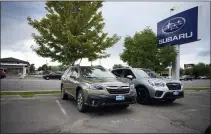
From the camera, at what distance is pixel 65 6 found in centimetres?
1229

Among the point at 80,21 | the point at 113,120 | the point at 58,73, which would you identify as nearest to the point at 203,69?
the point at 58,73

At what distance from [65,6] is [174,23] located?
905cm

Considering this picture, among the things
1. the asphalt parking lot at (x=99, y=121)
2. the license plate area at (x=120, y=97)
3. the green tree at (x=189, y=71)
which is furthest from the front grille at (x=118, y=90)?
the green tree at (x=189, y=71)

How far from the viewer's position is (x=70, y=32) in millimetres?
11562

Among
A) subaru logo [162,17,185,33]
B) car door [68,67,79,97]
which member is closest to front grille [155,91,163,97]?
car door [68,67,79,97]

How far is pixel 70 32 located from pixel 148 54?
6.21 meters

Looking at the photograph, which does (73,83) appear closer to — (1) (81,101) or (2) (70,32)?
(1) (81,101)

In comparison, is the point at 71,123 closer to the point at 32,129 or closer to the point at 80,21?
the point at 32,129

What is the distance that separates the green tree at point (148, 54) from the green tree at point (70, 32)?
2761mm

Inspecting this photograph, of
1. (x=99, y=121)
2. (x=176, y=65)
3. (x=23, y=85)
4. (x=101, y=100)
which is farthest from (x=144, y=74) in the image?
(x=23, y=85)

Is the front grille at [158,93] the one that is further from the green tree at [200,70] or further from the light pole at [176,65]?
the green tree at [200,70]

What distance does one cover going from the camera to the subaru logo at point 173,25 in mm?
14569

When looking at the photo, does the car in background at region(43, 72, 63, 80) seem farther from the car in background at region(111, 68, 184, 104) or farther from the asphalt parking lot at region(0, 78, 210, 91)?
the car in background at region(111, 68, 184, 104)

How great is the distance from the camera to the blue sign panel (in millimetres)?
13555
